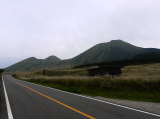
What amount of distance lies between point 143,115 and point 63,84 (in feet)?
56.8

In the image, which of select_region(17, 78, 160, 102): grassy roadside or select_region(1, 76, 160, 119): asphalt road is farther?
select_region(17, 78, 160, 102): grassy roadside

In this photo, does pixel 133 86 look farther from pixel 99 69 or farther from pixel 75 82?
pixel 99 69

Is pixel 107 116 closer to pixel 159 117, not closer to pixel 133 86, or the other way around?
pixel 159 117

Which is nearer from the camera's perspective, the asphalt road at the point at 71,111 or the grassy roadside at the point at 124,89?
the asphalt road at the point at 71,111

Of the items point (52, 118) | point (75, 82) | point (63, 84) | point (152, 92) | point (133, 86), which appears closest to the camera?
point (52, 118)

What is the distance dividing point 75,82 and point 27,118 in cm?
1419

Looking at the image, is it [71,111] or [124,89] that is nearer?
[71,111]

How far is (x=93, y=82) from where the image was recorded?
18.2 m

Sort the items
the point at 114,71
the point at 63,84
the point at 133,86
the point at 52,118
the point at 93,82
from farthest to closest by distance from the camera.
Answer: the point at 114,71
the point at 63,84
the point at 93,82
the point at 133,86
the point at 52,118

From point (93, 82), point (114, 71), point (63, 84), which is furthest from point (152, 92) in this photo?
point (114, 71)

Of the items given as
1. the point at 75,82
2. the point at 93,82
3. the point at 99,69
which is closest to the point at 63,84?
the point at 75,82

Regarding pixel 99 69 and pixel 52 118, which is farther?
pixel 99 69

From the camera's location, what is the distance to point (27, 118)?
684 centimetres

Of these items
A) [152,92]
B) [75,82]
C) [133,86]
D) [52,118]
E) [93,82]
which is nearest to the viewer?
[52,118]
